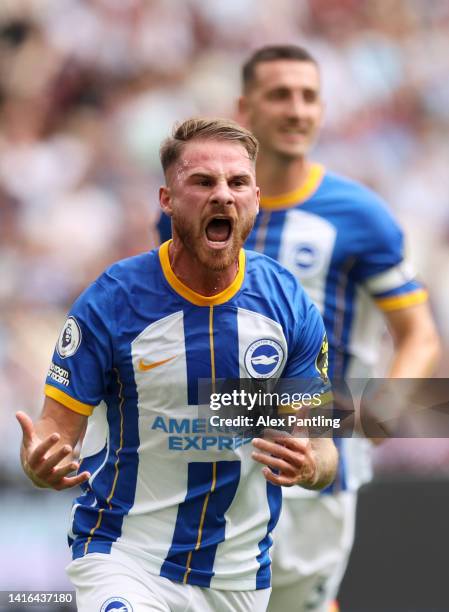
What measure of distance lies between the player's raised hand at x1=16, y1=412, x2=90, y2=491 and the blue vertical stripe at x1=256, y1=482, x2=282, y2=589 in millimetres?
731

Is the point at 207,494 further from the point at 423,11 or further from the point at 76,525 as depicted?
the point at 423,11

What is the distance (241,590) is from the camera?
388 centimetres

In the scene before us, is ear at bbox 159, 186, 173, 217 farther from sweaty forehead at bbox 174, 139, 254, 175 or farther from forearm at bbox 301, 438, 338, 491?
forearm at bbox 301, 438, 338, 491

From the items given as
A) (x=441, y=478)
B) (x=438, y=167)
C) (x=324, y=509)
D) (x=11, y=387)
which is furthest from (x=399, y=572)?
(x=438, y=167)

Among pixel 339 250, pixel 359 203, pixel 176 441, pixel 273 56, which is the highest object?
pixel 273 56

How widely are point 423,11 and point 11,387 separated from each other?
15.7 ft

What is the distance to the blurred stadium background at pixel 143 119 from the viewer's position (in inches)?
339

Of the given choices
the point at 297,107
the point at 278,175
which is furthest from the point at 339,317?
the point at 297,107

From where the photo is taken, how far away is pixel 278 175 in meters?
5.41

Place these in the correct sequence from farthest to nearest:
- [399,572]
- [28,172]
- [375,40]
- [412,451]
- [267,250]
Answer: [375,40], [28,172], [412,451], [399,572], [267,250]

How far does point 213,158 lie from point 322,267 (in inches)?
67.9

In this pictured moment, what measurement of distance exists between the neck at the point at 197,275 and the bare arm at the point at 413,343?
1.64 metres

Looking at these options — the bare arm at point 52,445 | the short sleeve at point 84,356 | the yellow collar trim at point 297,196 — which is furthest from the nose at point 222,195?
the yellow collar trim at point 297,196

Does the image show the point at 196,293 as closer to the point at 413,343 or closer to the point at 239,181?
the point at 239,181
